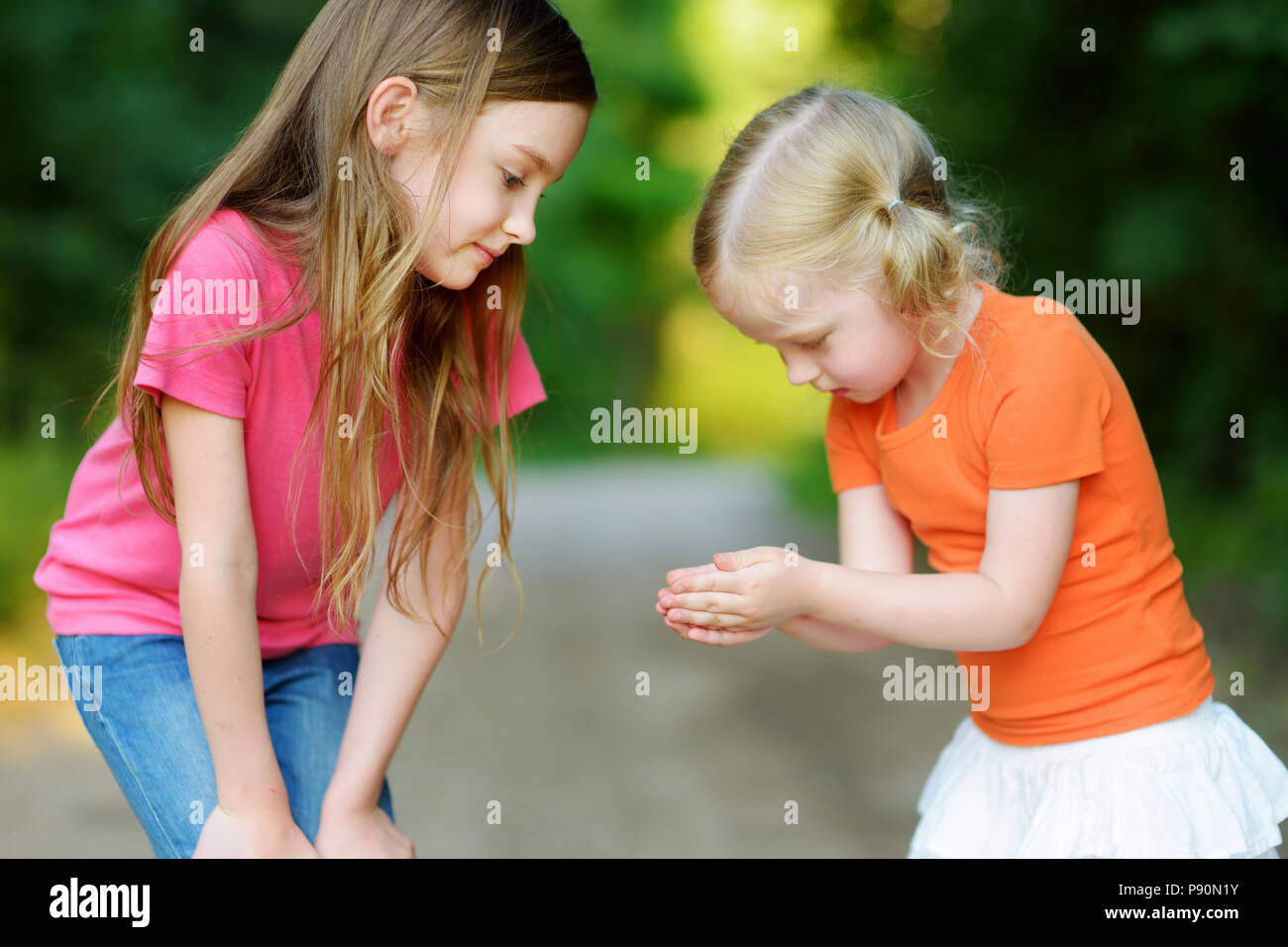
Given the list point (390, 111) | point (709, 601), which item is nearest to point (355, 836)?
point (709, 601)

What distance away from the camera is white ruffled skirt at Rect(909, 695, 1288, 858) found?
76.7 inches

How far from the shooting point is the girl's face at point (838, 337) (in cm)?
196

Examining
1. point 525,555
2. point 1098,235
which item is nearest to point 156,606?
point 1098,235

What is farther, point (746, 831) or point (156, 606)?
point (746, 831)

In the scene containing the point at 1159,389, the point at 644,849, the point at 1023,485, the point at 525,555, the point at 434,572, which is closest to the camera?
the point at 1023,485

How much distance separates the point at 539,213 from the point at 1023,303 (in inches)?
599

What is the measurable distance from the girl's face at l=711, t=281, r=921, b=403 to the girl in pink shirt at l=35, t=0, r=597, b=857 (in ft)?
1.42

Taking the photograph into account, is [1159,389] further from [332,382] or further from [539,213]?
[539,213]

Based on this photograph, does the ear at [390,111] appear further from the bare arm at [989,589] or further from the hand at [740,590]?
the bare arm at [989,589]

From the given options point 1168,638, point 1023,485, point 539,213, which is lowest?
point 1168,638

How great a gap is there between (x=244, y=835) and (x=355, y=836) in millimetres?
258

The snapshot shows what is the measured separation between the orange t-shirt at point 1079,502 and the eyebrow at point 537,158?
28.6 inches

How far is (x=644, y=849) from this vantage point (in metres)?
4.21

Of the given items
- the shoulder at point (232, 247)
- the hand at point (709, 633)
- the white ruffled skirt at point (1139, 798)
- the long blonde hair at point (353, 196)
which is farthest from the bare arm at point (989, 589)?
the shoulder at point (232, 247)
